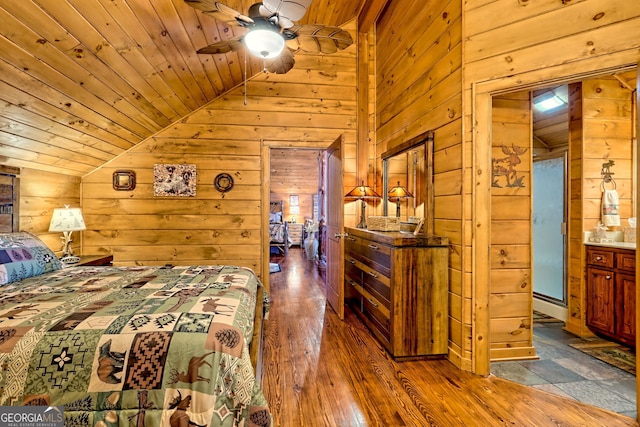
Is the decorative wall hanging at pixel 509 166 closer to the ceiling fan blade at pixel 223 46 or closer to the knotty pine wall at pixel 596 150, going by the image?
the knotty pine wall at pixel 596 150

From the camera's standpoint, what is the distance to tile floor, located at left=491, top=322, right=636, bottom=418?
1914 mm

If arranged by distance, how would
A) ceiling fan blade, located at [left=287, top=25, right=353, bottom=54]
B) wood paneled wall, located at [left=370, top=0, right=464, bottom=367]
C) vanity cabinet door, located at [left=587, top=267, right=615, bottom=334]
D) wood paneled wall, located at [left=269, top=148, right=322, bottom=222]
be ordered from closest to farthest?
1. ceiling fan blade, located at [left=287, top=25, right=353, bottom=54]
2. wood paneled wall, located at [left=370, top=0, right=464, bottom=367]
3. vanity cabinet door, located at [left=587, top=267, right=615, bottom=334]
4. wood paneled wall, located at [left=269, top=148, right=322, bottom=222]

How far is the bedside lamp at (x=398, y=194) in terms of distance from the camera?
10.6 feet

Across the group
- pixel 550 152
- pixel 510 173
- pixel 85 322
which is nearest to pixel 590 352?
pixel 510 173

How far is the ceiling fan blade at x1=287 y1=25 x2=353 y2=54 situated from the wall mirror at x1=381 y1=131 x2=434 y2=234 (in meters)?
1.07

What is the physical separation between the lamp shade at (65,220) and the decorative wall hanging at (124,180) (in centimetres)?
73

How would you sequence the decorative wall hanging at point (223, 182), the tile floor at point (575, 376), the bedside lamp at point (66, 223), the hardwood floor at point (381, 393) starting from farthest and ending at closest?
the decorative wall hanging at point (223, 182)
the bedside lamp at point (66, 223)
the tile floor at point (575, 376)
the hardwood floor at point (381, 393)

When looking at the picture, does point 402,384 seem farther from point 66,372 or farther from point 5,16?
point 5,16

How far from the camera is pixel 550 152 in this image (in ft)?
11.9

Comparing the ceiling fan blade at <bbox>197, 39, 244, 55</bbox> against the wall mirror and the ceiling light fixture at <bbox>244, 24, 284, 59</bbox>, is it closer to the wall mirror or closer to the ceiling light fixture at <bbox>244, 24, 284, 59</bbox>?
the ceiling light fixture at <bbox>244, 24, 284, 59</bbox>

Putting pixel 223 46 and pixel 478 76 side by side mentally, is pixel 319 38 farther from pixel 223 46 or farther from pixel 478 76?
pixel 478 76

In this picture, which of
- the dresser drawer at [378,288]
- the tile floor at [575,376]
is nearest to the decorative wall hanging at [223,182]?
the dresser drawer at [378,288]

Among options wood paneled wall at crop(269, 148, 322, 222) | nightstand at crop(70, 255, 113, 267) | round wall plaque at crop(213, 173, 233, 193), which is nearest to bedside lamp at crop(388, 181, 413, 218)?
round wall plaque at crop(213, 173, 233, 193)

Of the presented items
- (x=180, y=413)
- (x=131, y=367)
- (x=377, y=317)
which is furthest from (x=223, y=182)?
(x=180, y=413)
